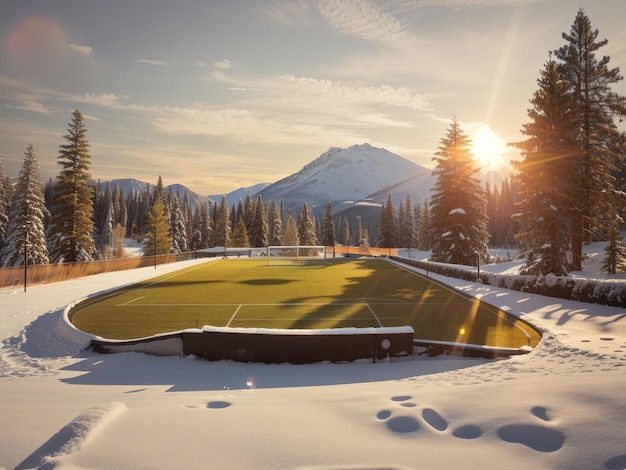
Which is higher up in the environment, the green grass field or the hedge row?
the hedge row

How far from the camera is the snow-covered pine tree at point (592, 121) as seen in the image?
100ft

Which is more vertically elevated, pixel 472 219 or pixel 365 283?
pixel 472 219

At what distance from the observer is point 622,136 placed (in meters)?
31.9

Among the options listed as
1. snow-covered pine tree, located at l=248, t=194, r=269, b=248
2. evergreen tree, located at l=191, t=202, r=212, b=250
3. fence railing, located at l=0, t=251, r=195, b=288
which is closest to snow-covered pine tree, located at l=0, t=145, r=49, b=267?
fence railing, located at l=0, t=251, r=195, b=288

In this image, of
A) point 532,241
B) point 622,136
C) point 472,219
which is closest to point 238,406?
point 532,241

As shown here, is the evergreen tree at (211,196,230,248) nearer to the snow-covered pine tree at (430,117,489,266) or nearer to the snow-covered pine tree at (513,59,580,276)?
the snow-covered pine tree at (430,117,489,266)

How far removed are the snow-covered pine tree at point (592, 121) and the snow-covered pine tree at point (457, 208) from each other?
11019 mm

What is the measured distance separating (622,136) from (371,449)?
125ft

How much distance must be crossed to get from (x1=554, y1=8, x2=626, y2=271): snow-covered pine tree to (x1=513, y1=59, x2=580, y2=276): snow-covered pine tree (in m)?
3.15

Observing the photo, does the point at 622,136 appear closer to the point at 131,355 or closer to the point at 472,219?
the point at 472,219

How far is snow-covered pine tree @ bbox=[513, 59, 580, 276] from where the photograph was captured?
25906 mm

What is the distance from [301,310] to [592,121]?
3105 centimetres

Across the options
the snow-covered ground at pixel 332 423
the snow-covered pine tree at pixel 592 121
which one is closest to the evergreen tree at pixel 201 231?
the snow-covered pine tree at pixel 592 121

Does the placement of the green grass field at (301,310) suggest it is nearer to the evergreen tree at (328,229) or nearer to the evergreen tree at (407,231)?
the evergreen tree at (328,229)
